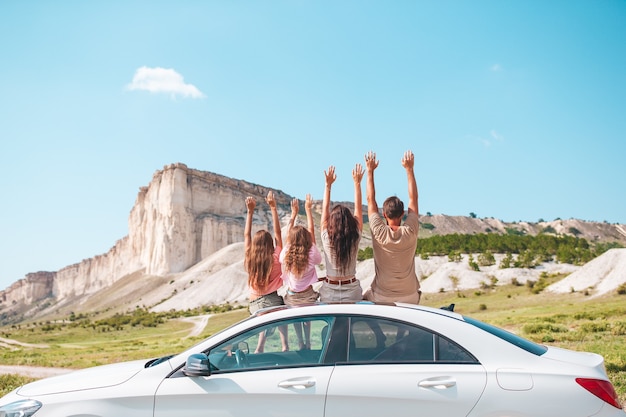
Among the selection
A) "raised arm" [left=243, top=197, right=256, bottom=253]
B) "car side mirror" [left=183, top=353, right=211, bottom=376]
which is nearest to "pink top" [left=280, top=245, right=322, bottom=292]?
"raised arm" [left=243, top=197, right=256, bottom=253]

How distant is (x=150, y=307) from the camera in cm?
7338

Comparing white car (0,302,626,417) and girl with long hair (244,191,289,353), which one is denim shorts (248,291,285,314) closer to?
girl with long hair (244,191,289,353)

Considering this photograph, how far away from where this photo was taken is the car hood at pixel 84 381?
4410 millimetres

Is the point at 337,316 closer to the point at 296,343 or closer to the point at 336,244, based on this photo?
the point at 296,343

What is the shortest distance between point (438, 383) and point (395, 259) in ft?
8.63

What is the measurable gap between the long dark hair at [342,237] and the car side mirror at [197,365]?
8.38 ft

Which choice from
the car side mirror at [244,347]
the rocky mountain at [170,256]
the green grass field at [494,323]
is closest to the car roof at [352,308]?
the car side mirror at [244,347]

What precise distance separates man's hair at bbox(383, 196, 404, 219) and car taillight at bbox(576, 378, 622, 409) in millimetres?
2999

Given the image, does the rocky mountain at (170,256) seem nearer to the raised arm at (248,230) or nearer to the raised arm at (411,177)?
the raised arm at (248,230)

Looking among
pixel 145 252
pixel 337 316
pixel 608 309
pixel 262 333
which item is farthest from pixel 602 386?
pixel 145 252

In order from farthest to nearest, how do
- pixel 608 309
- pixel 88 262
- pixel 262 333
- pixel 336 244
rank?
pixel 88 262
pixel 608 309
pixel 336 244
pixel 262 333

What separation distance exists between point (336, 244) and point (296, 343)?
2.11 m

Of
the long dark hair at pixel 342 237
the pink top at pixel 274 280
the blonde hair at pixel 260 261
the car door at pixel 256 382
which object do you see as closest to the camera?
the car door at pixel 256 382

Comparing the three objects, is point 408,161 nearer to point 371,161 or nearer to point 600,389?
point 371,161
